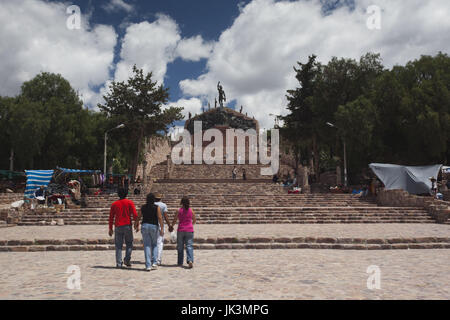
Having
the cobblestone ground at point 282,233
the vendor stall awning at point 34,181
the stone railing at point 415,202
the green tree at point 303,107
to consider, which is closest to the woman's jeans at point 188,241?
the cobblestone ground at point 282,233

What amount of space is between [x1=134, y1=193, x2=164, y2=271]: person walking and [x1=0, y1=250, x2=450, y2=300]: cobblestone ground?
0.26m

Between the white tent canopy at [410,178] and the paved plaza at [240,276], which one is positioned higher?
the white tent canopy at [410,178]

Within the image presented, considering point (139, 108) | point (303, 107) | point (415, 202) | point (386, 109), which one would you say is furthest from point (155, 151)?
point (415, 202)

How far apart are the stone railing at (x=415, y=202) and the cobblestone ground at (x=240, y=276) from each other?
8.26m

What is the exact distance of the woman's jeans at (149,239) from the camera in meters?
6.86

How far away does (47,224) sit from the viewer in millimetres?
16594

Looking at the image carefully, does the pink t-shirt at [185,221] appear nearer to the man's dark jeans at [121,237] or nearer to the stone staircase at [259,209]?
the man's dark jeans at [121,237]

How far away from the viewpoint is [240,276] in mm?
6359

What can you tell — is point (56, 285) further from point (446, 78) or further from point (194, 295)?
point (446, 78)

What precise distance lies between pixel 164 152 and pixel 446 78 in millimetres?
34333

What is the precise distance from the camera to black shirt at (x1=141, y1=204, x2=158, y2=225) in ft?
22.8

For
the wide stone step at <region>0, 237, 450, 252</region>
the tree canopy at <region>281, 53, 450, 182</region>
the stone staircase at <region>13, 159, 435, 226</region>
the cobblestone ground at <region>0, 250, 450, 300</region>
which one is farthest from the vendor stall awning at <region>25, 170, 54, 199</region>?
the tree canopy at <region>281, 53, 450, 182</region>

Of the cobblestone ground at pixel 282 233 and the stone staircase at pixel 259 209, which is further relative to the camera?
the stone staircase at pixel 259 209
